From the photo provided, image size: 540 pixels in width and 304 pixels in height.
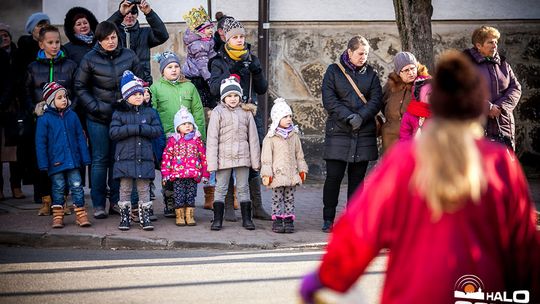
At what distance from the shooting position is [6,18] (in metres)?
19.4

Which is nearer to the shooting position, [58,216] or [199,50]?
[58,216]

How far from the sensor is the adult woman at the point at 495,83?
444 inches

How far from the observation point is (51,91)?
1119cm

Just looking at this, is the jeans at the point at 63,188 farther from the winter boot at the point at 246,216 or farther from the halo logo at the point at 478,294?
the halo logo at the point at 478,294

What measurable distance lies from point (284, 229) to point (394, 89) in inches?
71.7

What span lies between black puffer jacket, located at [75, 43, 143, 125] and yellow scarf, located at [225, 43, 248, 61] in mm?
1009

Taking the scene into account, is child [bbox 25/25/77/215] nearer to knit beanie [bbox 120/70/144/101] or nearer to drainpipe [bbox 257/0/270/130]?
knit beanie [bbox 120/70/144/101]

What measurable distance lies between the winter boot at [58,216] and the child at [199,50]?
7.49 feet

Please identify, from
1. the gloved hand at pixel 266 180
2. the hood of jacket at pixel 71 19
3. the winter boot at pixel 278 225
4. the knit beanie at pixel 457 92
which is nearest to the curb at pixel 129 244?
the winter boot at pixel 278 225

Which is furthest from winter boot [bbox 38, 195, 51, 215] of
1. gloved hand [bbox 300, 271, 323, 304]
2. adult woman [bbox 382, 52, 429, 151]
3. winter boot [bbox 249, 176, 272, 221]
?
gloved hand [bbox 300, 271, 323, 304]

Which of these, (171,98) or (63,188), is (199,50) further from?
(63,188)

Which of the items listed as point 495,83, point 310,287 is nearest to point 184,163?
point 495,83

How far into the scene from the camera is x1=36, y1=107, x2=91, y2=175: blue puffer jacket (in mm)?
11070

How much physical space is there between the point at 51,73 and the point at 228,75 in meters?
1.92
